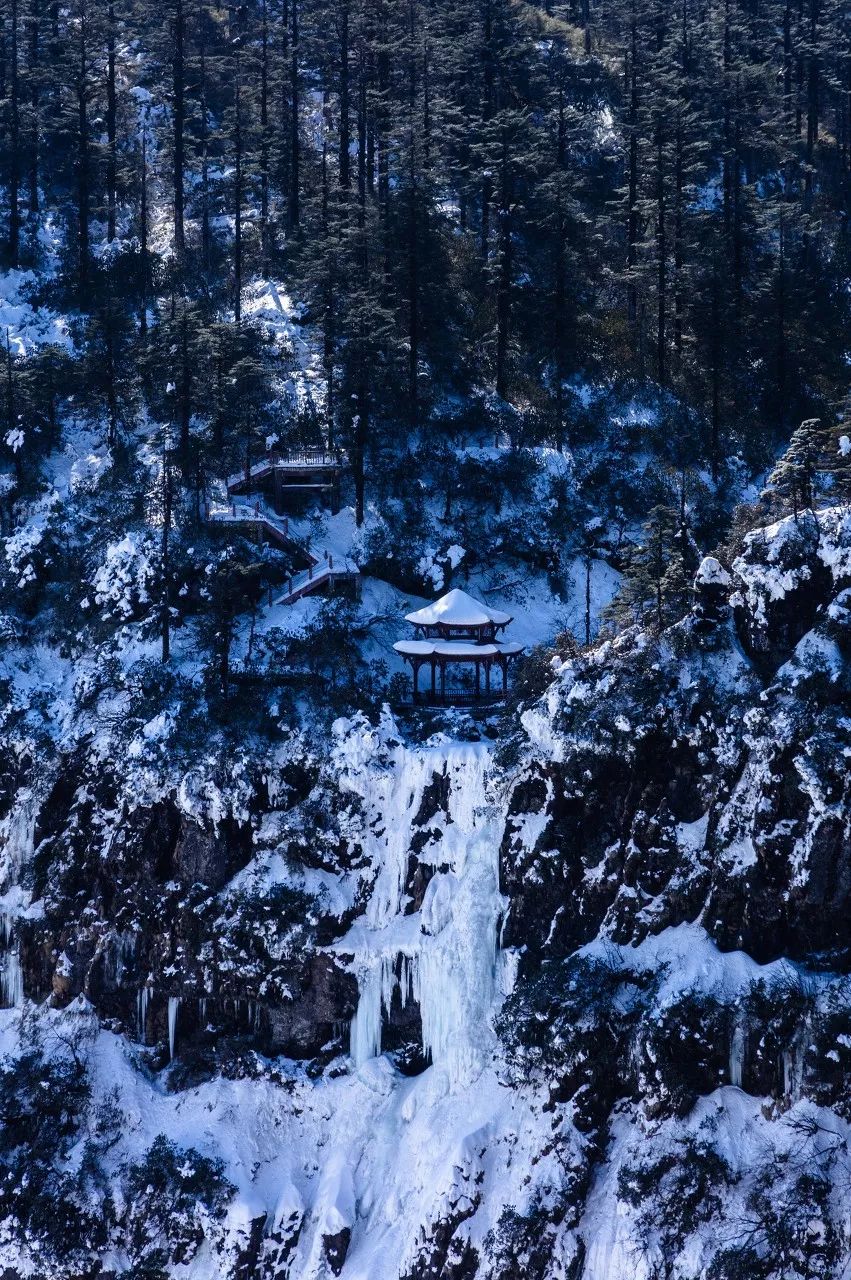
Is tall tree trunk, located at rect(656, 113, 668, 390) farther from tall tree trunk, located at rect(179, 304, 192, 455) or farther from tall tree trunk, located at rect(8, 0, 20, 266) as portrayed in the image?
tall tree trunk, located at rect(8, 0, 20, 266)

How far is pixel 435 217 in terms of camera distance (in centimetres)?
6431

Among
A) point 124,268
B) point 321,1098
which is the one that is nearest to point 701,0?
point 124,268

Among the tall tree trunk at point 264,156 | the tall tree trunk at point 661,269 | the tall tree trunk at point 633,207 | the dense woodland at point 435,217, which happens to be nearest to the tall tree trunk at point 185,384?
the dense woodland at point 435,217

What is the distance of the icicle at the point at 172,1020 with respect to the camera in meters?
41.9

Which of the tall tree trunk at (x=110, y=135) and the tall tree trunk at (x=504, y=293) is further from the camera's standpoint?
the tall tree trunk at (x=110, y=135)

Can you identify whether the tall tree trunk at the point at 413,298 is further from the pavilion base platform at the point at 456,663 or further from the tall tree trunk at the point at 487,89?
the pavilion base platform at the point at 456,663

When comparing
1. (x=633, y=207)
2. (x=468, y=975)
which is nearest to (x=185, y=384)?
(x=633, y=207)

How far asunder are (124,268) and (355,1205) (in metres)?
46.5

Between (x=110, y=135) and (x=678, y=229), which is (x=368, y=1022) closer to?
(x=678, y=229)

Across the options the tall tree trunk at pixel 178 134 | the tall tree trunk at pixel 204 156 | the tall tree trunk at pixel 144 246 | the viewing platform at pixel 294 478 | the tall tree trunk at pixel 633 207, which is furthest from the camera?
the tall tree trunk at pixel 204 156

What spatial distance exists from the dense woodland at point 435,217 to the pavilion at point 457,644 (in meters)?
9.44

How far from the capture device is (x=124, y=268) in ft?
219

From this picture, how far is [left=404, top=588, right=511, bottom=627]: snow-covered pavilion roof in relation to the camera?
45.7 m

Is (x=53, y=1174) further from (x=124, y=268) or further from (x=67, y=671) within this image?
(x=124, y=268)
